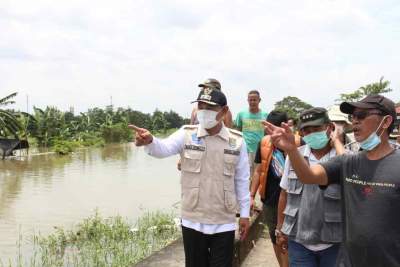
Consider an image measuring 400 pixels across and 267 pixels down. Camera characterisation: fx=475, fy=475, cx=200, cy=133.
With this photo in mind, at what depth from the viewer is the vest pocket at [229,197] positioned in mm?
3370

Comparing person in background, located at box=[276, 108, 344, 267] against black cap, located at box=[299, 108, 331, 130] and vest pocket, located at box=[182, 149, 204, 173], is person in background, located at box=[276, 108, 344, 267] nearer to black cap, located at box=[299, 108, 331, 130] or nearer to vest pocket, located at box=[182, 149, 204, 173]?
black cap, located at box=[299, 108, 331, 130]

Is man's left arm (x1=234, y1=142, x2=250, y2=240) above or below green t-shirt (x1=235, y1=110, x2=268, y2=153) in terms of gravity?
below

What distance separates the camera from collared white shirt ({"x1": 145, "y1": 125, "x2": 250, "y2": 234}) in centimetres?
327

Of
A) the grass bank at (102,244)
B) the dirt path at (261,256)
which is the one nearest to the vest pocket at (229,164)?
the dirt path at (261,256)

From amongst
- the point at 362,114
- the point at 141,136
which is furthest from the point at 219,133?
the point at 362,114

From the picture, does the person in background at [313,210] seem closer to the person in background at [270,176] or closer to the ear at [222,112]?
the ear at [222,112]

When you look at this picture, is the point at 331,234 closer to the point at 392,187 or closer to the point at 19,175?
the point at 392,187

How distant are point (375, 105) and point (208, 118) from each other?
127cm

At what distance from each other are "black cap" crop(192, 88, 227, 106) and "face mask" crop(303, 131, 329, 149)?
650 mm

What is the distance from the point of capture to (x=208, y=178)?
11.0ft

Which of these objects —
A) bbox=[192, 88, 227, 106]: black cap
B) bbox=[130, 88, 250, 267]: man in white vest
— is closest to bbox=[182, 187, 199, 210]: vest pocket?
bbox=[130, 88, 250, 267]: man in white vest

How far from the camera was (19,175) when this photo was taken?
23.3 meters

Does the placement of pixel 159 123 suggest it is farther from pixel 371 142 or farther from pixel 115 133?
pixel 371 142

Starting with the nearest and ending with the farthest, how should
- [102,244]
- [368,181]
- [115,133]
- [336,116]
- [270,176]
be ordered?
[368,181] < [336,116] < [270,176] < [102,244] < [115,133]
